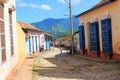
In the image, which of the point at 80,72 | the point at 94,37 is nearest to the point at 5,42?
the point at 80,72

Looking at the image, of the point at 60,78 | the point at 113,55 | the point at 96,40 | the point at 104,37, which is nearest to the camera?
the point at 60,78

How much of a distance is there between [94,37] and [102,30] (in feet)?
8.46

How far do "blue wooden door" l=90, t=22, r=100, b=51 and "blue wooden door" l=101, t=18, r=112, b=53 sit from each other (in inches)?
74.0

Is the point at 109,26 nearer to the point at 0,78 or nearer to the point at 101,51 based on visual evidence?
the point at 101,51

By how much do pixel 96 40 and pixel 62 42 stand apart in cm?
5792

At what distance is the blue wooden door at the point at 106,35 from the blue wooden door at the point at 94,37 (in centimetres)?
188

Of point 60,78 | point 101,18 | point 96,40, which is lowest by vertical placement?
point 60,78

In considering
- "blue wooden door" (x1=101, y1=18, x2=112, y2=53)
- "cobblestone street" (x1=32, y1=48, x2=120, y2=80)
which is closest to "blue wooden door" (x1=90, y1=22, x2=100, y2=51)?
"blue wooden door" (x1=101, y1=18, x2=112, y2=53)

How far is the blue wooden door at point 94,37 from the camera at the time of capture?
24188mm

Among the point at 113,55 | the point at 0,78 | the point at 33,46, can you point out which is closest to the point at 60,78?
the point at 0,78

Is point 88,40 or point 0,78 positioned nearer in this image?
point 0,78

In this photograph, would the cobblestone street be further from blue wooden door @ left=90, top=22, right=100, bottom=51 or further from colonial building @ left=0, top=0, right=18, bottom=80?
blue wooden door @ left=90, top=22, right=100, bottom=51

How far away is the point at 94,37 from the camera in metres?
24.8

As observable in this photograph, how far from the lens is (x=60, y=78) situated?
41.5ft
